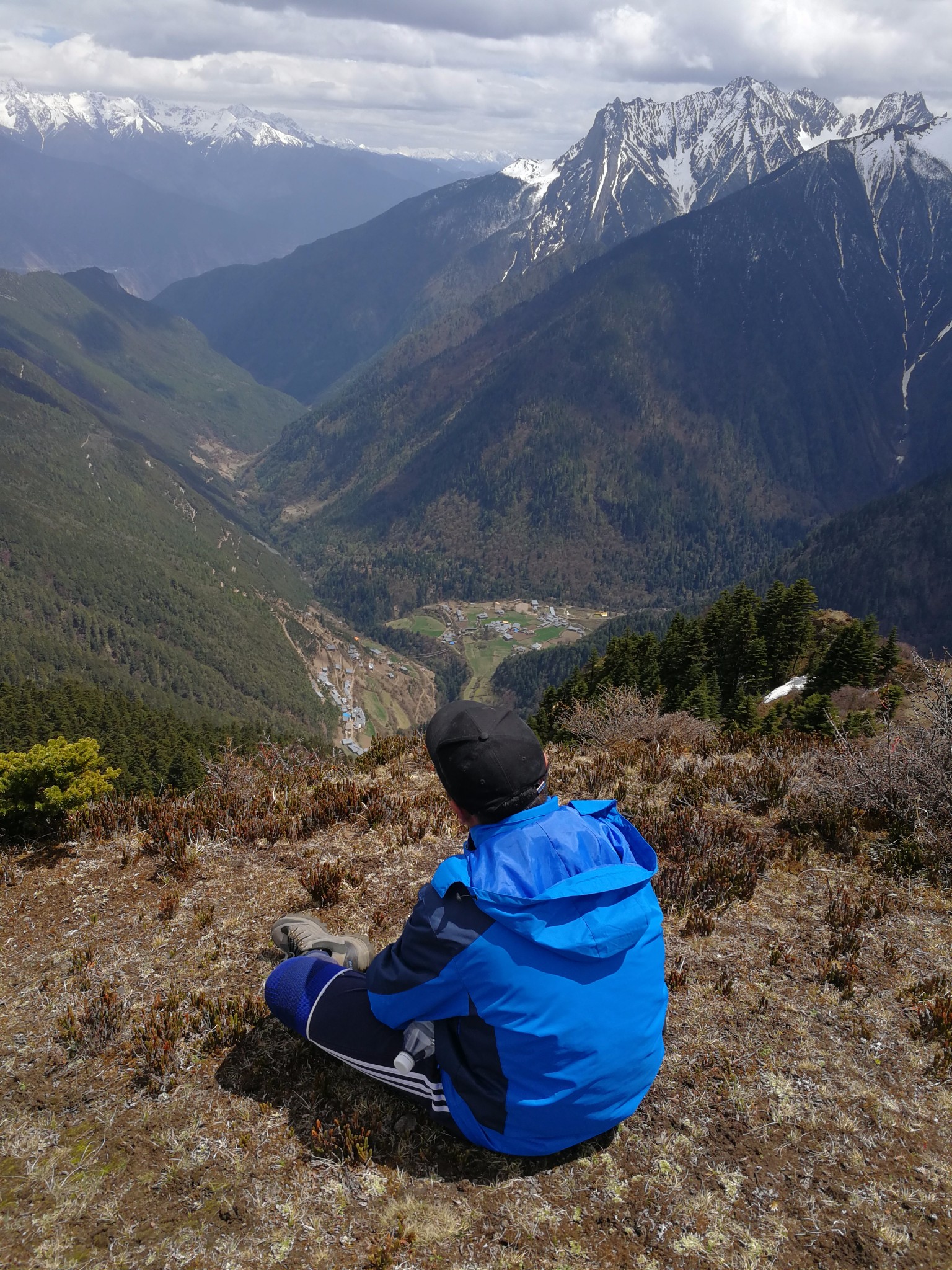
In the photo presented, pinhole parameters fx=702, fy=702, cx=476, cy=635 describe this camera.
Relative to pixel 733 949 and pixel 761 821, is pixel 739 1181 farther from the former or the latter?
pixel 761 821

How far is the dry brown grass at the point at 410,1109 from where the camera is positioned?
4.23 meters

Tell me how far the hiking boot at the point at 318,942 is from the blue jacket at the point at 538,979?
1208 millimetres

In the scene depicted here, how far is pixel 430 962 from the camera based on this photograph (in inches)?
171

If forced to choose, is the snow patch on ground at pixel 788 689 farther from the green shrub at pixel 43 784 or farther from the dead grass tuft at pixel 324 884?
the green shrub at pixel 43 784

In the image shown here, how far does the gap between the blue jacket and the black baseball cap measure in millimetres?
151

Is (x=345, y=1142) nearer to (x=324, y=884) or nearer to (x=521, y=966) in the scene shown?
(x=521, y=966)

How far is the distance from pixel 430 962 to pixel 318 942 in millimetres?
1815

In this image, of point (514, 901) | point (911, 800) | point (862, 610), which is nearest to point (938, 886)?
point (911, 800)

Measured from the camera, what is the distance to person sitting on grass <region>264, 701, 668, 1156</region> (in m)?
4.08

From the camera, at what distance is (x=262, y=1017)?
19.4 ft

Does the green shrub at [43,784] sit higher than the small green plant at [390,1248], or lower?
higher

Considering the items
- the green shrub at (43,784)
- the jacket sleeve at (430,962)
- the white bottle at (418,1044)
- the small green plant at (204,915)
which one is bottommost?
the small green plant at (204,915)

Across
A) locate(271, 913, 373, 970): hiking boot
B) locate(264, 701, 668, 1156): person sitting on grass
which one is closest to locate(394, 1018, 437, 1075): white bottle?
locate(264, 701, 668, 1156): person sitting on grass

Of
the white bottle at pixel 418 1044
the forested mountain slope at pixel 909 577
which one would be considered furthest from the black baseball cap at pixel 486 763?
the forested mountain slope at pixel 909 577
